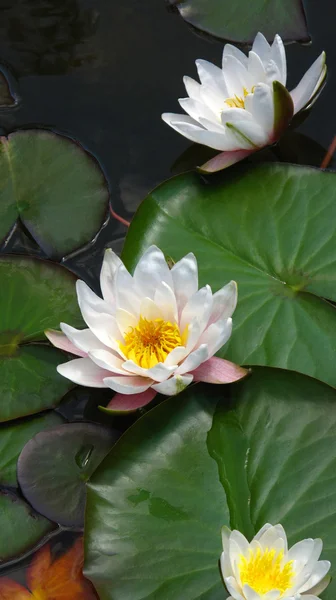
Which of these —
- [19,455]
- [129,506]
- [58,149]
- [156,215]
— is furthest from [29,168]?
[129,506]

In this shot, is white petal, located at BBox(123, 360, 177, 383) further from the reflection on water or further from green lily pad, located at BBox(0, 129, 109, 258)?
the reflection on water

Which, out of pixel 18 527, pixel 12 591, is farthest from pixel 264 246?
pixel 12 591

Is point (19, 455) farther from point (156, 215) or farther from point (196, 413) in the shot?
point (156, 215)

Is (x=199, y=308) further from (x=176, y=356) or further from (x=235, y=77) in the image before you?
(x=235, y=77)

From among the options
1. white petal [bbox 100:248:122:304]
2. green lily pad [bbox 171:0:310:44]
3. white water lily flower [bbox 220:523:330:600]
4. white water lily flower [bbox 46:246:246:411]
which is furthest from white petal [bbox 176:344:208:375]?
green lily pad [bbox 171:0:310:44]

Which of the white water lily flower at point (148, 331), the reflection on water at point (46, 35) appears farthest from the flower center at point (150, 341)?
the reflection on water at point (46, 35)
